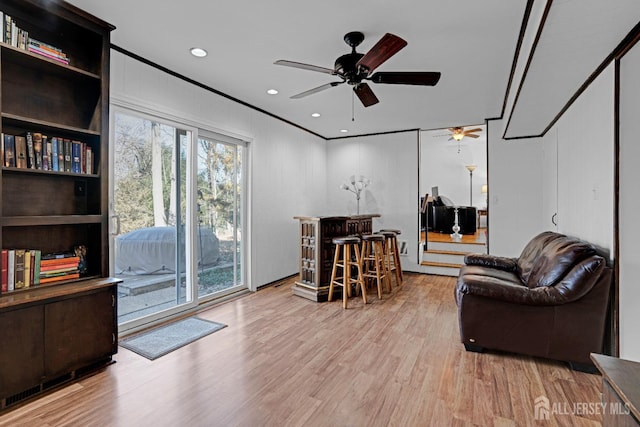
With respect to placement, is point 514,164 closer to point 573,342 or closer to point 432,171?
point 573,342

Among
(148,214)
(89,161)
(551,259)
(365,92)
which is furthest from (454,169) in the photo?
(89,161)

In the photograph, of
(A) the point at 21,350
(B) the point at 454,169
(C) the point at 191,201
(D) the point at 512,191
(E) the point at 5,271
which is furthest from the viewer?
(B) the point at 454,169

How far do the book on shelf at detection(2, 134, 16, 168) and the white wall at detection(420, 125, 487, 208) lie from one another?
29.0 ft

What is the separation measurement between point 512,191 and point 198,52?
4.63m

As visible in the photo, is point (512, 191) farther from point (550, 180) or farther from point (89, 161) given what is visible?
point (89, 161)

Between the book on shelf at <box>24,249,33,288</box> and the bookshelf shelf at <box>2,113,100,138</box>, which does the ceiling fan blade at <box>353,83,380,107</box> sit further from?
the book on shelf at <box>24,249,33,288</box>

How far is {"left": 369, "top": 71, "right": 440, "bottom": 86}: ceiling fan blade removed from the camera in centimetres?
245

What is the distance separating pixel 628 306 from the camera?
2.09m

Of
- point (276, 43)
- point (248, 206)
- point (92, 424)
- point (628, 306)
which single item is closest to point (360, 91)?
point (276, 43)

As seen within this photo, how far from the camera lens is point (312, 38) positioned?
Result: 2619 mm

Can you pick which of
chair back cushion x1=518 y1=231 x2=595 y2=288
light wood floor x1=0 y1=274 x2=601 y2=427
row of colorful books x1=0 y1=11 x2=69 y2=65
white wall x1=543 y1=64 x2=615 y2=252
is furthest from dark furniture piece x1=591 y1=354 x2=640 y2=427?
row of colorful books x1=0 y1=11 x2=69 y2=65

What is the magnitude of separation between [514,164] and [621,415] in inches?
179

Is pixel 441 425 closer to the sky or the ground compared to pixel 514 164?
closer to the ground

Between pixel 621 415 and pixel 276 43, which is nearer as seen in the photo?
pixel 621 415
